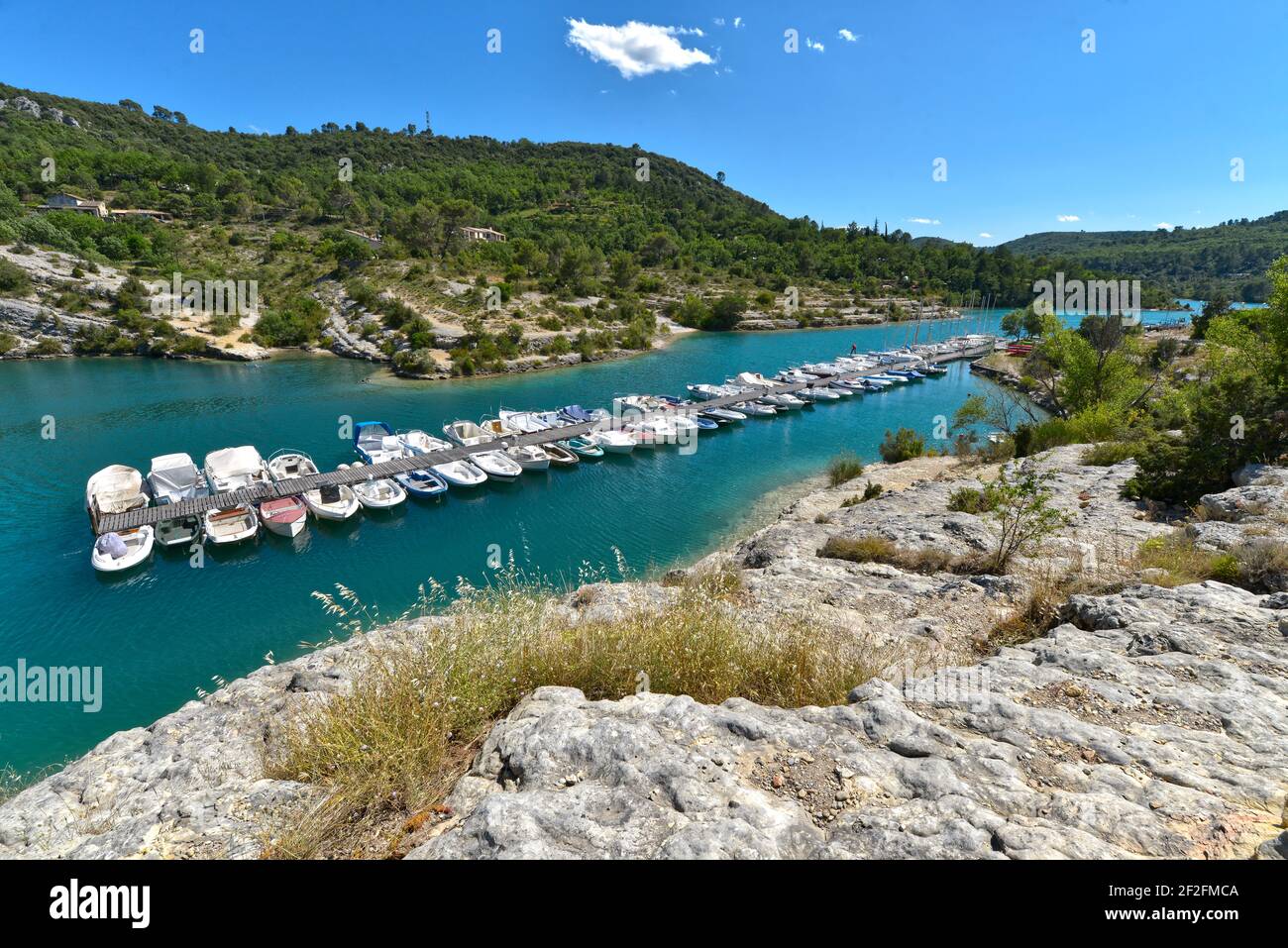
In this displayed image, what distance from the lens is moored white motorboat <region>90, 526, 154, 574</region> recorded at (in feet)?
59.0

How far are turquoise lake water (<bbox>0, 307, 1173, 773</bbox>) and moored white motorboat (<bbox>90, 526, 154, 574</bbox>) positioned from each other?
46 centimetres

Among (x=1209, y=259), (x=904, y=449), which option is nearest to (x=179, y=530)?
(x=904, y=449)

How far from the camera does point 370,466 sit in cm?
2616

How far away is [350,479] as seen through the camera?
24859 millimetres

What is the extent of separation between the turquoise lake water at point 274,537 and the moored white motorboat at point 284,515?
51cm

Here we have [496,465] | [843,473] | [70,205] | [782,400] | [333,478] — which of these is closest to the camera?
[333,478]

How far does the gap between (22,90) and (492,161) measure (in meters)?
100

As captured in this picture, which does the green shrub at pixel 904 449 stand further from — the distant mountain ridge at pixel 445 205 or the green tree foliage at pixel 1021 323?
the green tree foliage at pixel 1021 323

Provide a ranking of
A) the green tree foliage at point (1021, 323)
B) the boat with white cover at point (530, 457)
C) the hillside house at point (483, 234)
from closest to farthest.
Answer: the boat with white cover at point (530, 457) → the green tree foliage at point (1021, 323) → the hillside house at point (483, 234)

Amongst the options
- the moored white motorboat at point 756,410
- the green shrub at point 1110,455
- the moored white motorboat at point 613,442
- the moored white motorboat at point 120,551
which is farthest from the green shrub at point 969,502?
the moored white motorboat at point 120,551

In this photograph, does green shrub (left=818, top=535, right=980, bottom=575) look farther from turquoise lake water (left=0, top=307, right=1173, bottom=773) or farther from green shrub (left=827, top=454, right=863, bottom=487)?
green shrub (left=827, top=454, right=863, bottom=487)

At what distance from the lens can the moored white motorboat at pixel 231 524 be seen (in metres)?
20.0

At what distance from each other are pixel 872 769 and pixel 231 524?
961 inches

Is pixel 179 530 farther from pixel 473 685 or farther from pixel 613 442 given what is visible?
pixel 473 685
